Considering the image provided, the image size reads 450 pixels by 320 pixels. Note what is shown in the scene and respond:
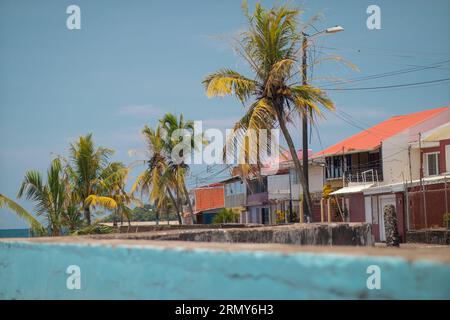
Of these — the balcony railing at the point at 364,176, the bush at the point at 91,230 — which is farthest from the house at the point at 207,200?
the bush at the point at 91,230

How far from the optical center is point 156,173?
3569cm

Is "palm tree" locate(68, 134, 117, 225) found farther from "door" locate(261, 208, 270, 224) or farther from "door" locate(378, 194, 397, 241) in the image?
"door" locate(261, 208, 270, 224)

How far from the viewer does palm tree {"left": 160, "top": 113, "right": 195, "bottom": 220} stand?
117ft

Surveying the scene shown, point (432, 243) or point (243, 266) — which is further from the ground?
point (243, 266)

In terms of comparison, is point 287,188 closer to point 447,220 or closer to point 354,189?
point 354,189

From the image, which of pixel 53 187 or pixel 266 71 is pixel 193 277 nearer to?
pixel 266 71

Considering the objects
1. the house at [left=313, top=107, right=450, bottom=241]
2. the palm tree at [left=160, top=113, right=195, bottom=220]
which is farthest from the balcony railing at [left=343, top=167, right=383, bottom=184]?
the palm tree at [left=160, top=113, right=195, bottom=220]

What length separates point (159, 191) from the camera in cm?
3544

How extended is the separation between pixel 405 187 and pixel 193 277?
26.3 m

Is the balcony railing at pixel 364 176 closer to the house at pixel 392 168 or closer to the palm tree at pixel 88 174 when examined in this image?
the house at pixel 392 168

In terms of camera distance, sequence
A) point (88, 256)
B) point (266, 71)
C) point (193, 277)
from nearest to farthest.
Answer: point (193, 277) → point (88, 256) → point (266, 71)

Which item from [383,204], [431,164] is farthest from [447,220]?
[431,164]

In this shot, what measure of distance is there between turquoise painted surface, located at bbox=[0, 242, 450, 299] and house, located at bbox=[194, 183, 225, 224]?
185 feet

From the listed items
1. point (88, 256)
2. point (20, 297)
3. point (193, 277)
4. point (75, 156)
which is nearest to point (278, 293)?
point (193, 277)
